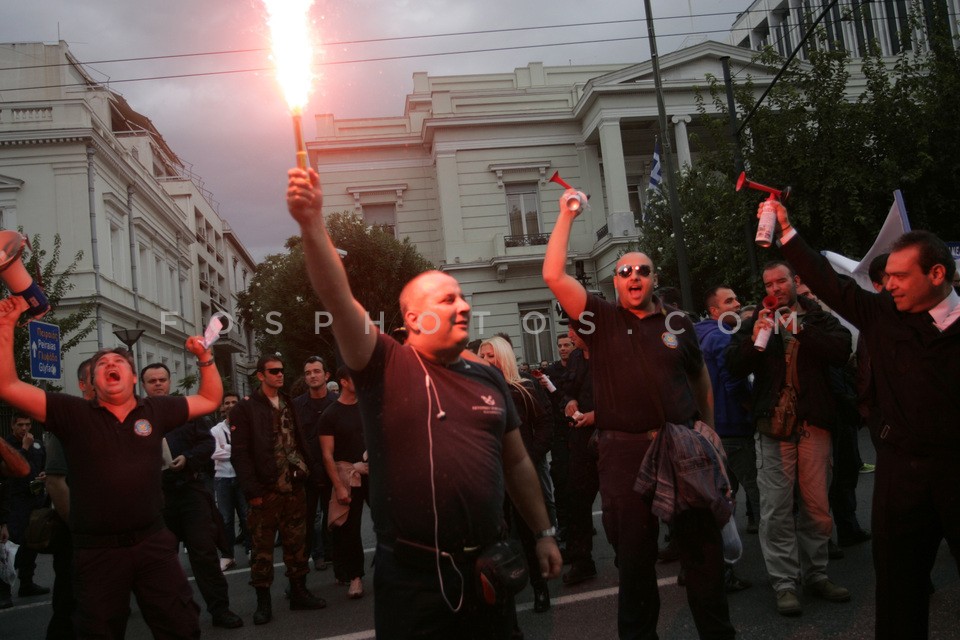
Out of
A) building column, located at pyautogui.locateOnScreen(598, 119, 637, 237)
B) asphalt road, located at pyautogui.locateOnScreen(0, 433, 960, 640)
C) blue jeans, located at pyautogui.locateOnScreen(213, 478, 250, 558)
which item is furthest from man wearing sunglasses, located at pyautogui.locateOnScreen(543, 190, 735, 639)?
building column, located at pyautogui.locateOnScreen(598, 119, 637, 237)

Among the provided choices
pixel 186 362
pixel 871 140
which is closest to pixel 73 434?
pixel 871 140

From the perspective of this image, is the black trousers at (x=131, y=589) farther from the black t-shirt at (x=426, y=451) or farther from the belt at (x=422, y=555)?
the belt at (x=422, y=555)

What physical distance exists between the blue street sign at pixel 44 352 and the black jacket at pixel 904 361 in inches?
418

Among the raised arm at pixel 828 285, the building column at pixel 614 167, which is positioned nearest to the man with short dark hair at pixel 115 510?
the raised arm at pixel 828 285

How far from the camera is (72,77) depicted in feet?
101

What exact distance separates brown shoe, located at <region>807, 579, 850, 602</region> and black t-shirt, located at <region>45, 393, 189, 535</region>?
3998 millimetres

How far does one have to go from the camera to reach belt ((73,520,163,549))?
3.96 meters

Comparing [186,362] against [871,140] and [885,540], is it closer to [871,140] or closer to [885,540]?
[871,140]

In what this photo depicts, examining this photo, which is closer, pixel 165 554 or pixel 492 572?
pixel 492 572

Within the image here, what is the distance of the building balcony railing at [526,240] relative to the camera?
1115 inches

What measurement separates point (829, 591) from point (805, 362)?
144 centimetres

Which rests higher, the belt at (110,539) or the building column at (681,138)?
the building column at (681,138)

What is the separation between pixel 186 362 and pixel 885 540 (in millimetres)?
38739

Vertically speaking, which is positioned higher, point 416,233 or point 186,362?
point 416,233
